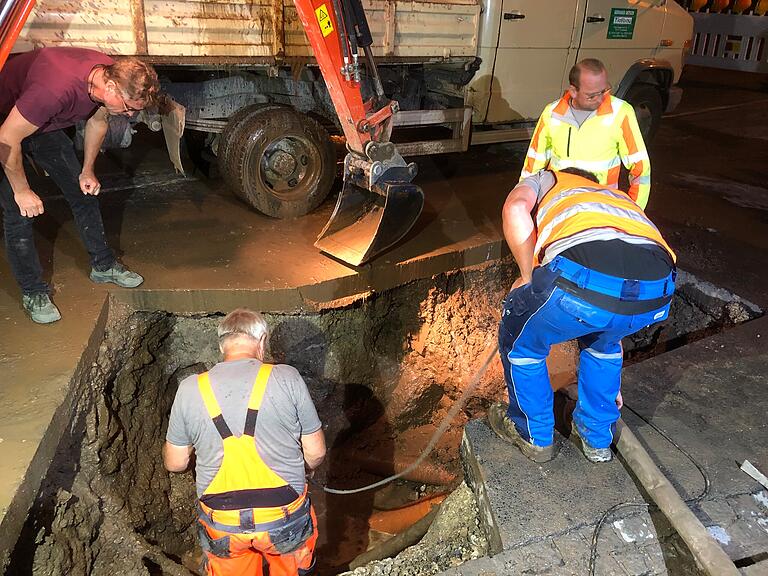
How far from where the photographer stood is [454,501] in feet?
11.0

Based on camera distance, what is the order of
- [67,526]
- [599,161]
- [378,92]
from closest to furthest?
[67,526] < [599,161] < [378,92]

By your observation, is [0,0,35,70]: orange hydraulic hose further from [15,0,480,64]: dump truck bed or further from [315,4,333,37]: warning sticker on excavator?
[315,4,333,37]: warning sticker on excavator

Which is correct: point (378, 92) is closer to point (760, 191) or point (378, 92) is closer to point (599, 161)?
point (599, 161)

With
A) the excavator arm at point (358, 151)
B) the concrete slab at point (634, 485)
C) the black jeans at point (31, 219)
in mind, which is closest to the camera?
the concrete slab at point (634, 485)

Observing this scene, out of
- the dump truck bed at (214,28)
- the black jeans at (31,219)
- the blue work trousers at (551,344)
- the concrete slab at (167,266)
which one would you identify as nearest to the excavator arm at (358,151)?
the concrete slab at (167,266)

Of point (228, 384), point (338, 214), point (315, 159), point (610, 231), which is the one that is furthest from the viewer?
point (315, 159)

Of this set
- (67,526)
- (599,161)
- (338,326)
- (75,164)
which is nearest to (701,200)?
(599,161)

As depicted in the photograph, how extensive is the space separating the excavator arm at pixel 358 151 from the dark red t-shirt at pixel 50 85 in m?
1.47

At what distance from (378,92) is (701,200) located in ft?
16.8

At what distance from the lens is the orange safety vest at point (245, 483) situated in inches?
96.0

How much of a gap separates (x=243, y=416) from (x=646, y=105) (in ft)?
25.1

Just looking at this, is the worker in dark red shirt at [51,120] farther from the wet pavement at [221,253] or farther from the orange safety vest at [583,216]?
the orange safety vest at [583,216]

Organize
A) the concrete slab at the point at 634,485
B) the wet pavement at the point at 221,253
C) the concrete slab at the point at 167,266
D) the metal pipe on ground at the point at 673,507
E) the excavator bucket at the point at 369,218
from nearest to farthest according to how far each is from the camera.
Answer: the metal pipe on ground at the point at 673,507 → the concrete slab at the point at 634,485 → the concrete slab at the point at 167,266 → the wet pavement at the point at 221,253 → the excavator bucket at the point at 369,218

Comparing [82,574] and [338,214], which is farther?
[338,214]
